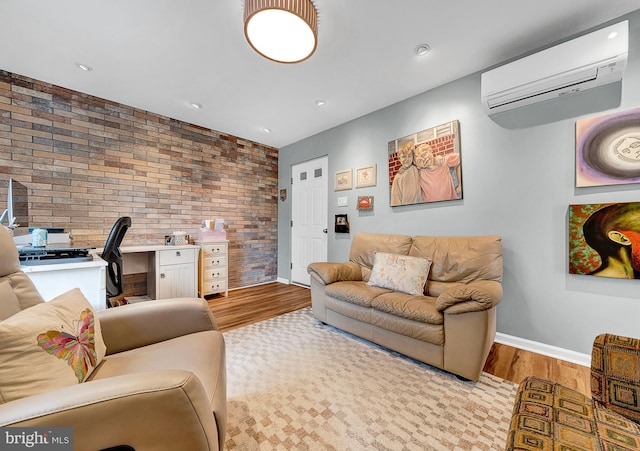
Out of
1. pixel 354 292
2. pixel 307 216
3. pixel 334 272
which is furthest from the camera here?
pixel 307 216

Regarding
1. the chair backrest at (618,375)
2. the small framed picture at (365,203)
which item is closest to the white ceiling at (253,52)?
the small framed picture at (365,203)

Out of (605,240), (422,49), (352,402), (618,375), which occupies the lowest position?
(352,402)

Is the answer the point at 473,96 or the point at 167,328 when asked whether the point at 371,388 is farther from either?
the point at 473,96

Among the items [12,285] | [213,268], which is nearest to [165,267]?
[213,268]

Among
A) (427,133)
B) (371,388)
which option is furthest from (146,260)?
(427,133)

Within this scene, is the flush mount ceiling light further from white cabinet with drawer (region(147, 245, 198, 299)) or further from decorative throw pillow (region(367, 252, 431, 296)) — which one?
white cabinet with drawer (region(147, 245, 198, 299))

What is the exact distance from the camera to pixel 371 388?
1.66 m

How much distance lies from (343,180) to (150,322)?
294cm

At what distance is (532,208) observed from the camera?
7.17 feet

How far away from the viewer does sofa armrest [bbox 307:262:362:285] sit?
8.54ft

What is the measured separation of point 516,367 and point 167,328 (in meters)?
2.48

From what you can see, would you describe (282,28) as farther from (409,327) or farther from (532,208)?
(532,208)

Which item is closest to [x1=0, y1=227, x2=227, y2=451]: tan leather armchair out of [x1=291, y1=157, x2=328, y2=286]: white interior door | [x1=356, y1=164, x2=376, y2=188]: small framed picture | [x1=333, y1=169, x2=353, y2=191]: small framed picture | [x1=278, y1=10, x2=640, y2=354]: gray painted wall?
[x1=278, y1=10, x2=640, y2=354]: gray painted wall

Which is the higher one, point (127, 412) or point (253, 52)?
point (253, 52)
